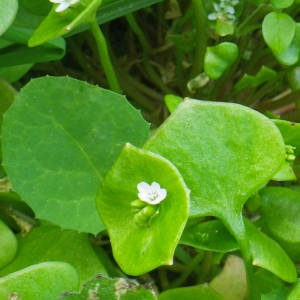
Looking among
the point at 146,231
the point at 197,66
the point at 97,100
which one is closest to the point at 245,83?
the point at 197,66

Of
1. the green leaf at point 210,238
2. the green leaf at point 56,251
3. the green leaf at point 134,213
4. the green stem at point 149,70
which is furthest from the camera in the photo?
the green stem at point 149,70

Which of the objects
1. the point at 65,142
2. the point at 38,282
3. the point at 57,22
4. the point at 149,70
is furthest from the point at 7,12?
the point at 149,70

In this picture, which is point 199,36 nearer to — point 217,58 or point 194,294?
point 217,58

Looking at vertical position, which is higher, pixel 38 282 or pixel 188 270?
pixel 38 282

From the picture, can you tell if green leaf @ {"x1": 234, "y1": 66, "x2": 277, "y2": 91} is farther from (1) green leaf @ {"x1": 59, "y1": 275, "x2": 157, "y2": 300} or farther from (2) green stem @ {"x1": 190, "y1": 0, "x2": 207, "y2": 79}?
(1) green leaf @ {"x1": 59, "y1": 275, "x2": 157, "y2": 300}

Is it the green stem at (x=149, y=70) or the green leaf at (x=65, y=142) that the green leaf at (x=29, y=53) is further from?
the green stem at (x=149, y=70)

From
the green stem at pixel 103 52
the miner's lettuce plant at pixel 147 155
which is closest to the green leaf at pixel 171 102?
the miner's lettuce plant at pixel 147 155

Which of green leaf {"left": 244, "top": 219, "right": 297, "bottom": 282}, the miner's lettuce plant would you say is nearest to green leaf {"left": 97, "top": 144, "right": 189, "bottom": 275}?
the miner's lettuce plant
